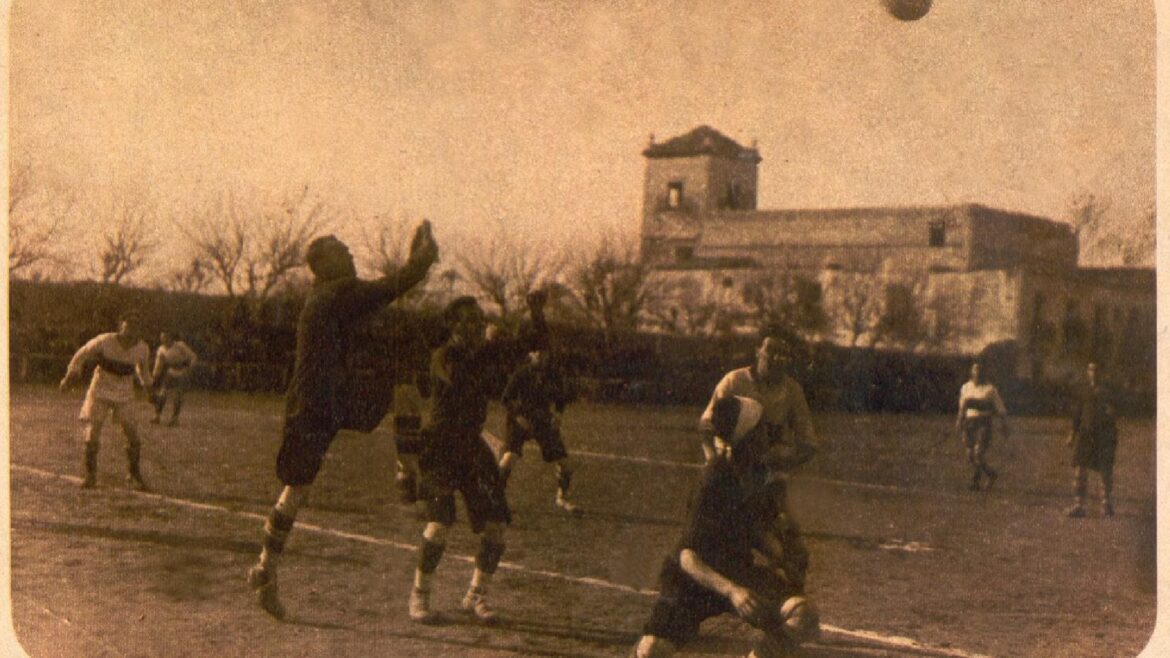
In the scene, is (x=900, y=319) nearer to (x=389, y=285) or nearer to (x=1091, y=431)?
(x=1091, y=431)

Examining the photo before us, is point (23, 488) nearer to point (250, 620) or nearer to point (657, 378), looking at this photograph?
point (250, 620)

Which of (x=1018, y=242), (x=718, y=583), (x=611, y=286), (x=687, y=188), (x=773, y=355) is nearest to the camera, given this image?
(x=718, y=583)

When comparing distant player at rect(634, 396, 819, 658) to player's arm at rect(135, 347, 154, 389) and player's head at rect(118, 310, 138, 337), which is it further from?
player's head at rect(118, 310, 138, 337)

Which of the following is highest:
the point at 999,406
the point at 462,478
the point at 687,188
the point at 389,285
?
the point at 687,188

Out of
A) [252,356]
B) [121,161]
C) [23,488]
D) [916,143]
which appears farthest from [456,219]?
[23,488]

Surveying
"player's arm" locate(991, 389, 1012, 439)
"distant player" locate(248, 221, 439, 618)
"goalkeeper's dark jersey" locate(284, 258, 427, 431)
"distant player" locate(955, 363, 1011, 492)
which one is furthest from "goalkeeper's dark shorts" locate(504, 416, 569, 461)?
"player's arm" locate(991, 389, 1012, 439)

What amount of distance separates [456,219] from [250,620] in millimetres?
1729

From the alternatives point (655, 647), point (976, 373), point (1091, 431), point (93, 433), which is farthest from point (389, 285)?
point (1091, 431)

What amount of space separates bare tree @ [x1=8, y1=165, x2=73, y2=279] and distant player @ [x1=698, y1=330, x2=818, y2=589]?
2.85 metres

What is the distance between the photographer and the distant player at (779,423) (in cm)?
426

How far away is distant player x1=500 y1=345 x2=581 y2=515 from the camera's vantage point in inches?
188

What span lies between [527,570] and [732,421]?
1366mm

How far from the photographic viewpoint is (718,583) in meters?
3.73

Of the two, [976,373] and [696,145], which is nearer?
[696,145]
